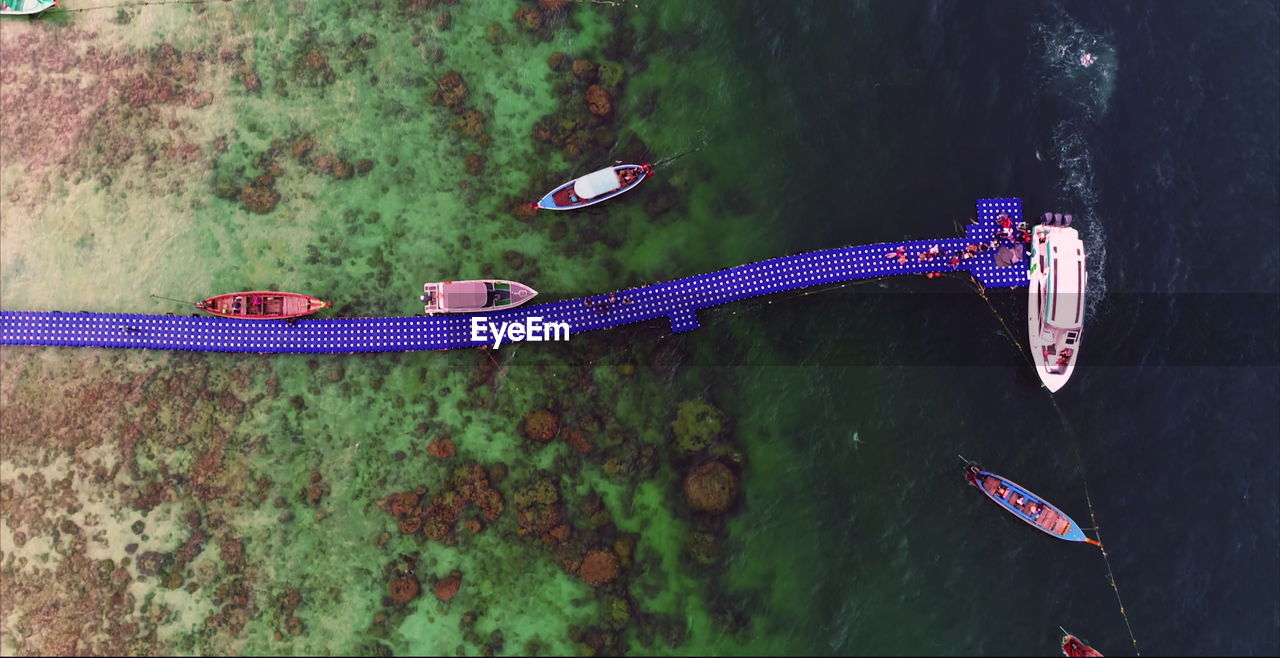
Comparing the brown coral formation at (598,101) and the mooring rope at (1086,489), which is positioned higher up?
the brown coral formation at (598,101)

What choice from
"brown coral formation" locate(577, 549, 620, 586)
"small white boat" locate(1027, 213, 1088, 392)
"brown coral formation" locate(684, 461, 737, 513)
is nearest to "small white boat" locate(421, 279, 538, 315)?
"brown coral formation" locate(684, 461, 737, 513)

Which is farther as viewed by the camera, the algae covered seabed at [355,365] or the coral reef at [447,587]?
the coral reef at [447,587]

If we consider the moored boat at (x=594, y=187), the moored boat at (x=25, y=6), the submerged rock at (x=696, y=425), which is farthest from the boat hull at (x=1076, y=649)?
the moored boat at (x=25, y=6)

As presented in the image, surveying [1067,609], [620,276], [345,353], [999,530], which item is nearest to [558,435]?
[620,276]

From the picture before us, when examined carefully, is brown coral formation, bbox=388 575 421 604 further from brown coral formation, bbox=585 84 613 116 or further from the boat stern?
brown coral formation, bbox=585 84 613 116

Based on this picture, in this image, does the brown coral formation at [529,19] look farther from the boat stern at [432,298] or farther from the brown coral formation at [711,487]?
the brown coral formation at [711,487]

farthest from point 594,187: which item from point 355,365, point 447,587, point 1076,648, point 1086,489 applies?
point 1076,648
